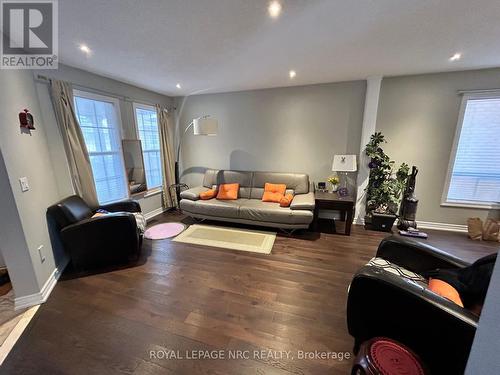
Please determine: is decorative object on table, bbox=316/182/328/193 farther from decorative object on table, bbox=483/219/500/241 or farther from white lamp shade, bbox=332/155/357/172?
decorative object on table, bbox=483/219/500/241

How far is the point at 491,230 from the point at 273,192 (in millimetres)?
3255

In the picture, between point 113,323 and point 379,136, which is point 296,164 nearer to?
point 379,136

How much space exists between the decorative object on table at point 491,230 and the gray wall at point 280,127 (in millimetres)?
2129

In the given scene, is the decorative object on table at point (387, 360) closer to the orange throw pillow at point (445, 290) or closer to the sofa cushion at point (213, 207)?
the orange throw pillow at point (445, 290)

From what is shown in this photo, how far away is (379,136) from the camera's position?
3.27 metres

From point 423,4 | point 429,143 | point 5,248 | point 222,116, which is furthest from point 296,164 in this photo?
point 5,248

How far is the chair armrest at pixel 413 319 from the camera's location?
1.02 meters

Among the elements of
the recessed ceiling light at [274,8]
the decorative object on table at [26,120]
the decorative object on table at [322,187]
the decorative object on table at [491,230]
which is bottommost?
the decorative object on table at [491,230]

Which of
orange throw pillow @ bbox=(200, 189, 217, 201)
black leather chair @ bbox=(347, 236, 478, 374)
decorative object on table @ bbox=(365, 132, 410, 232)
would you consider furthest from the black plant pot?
orange throw pillow @ bbox=(200, 189, 217, 201)

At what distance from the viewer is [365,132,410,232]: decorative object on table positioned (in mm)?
3268

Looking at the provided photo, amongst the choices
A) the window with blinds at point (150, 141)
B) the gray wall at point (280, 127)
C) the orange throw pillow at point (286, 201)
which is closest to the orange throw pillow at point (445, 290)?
the orange throw pillow at point (286, 201)

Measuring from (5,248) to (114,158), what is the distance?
6.11ft

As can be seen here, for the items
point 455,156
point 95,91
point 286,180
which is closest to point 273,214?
point 286,180

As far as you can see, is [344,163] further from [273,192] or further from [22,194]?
[22,194]
